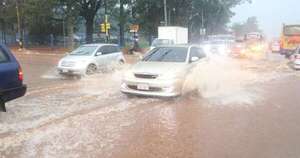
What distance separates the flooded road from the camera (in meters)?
6.72

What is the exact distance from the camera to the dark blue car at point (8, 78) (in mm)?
8273

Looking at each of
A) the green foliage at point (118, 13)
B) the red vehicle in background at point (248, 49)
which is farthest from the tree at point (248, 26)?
the red vehicle in background at point (248, 49)

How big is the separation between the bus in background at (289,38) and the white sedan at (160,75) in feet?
69.2

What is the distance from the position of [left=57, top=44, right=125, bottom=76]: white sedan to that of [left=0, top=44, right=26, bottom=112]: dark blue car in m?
8.54

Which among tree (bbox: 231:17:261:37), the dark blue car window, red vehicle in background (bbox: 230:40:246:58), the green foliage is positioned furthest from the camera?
tree (bbox: 231:17:261:37)

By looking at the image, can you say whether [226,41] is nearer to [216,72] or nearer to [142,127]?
[216,72]

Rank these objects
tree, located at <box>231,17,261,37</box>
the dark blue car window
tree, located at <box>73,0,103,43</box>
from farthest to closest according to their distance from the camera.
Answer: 1. tree, located at <box>231,17,261,37</box>
2. tree, located at <box>73,0,103,43</box>
3. the dark blue car window

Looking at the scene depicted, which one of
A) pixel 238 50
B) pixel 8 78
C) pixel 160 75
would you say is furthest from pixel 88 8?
pixel 8 78

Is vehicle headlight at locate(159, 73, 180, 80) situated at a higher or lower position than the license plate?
higher

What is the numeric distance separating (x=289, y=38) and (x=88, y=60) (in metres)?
19.3

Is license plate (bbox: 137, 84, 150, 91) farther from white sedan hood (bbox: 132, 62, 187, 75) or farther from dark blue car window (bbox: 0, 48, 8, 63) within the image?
dark blue car window (bbox: 0, 48, 8, 63)

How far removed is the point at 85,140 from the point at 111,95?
202 inches

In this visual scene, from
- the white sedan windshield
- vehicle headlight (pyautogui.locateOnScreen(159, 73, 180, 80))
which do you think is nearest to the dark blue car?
vehicle headlight (pyautogui.locateOnScreen(159, 73, 180, 80))

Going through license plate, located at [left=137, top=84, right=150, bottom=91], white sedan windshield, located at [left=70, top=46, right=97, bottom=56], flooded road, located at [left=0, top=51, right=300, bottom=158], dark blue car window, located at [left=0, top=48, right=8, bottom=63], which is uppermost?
dark blue car window, located at [left=0, top=48, right=8, bottom=63]
